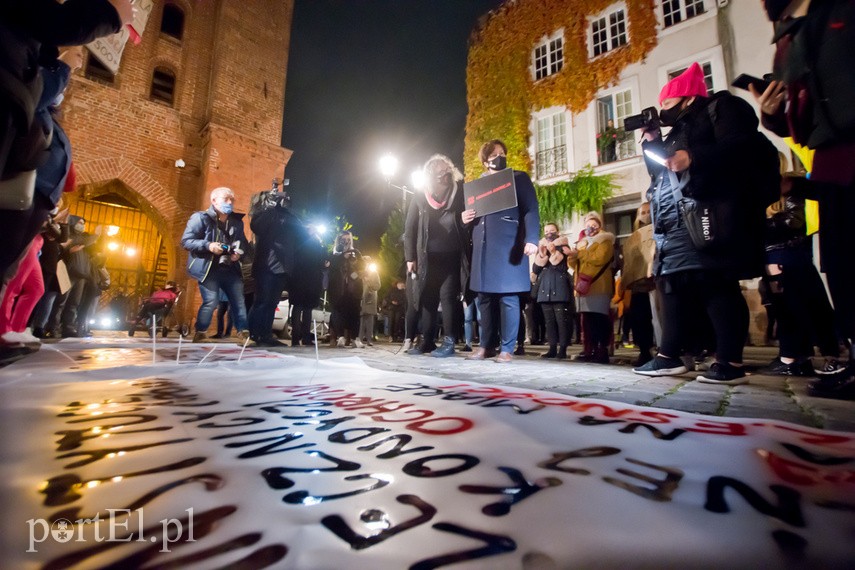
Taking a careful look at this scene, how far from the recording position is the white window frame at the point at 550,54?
46.7 ft

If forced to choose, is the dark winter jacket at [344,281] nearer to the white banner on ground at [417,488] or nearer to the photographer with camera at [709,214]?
the photographer with camera at [709,214]

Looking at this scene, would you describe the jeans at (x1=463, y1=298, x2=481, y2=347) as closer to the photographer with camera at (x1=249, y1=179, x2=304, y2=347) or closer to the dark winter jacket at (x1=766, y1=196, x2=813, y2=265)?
the photographer with camera at (x1=249, y1=179, x2=304, y2=347)

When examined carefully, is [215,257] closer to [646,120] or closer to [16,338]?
[16,338]

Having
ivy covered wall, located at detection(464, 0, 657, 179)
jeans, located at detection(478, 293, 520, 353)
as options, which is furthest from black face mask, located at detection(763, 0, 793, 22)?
ivy covered wall, located at detection(464, 0, 657, 179)

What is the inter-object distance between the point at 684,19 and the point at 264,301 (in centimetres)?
1413

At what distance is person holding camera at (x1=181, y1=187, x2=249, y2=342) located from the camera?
16.2ft

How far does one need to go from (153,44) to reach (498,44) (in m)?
11.7

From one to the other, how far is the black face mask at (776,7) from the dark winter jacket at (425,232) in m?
2.70

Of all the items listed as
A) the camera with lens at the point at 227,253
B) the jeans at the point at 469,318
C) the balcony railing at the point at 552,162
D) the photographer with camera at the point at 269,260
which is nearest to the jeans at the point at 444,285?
the photographer with camera at the point at 269,260

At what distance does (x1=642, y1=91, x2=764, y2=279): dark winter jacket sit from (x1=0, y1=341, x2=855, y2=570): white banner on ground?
1.39 m

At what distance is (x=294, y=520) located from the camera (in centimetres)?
64

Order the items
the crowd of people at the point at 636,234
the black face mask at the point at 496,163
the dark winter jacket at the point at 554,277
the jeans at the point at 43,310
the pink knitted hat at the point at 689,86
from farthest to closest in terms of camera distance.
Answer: the jeans at the point at 43,310
the dark winter jacket at the point at 554,277
the black face mask at the point at 496,163
the pink knitted hat at the point at 689,86
the crowd of people at the point at 636,234

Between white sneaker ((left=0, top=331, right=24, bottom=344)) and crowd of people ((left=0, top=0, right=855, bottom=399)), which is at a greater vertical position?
crowd of people ((left=0, top=0, right=855, bottom=399))

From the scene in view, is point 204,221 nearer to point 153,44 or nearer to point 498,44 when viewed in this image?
point 153,44
